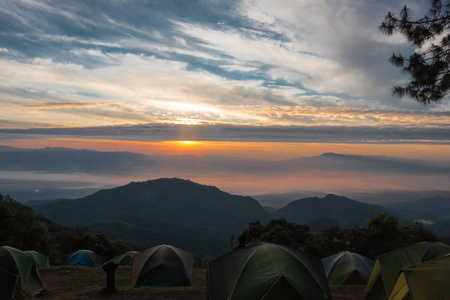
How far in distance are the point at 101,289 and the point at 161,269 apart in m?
2.96

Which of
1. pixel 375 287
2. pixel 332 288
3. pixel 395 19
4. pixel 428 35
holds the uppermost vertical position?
pixel 395 19

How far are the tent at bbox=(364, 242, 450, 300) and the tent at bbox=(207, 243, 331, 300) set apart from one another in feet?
8.46

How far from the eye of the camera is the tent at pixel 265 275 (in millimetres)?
7586

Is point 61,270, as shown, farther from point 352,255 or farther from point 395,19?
point 395,19

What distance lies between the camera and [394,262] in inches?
394

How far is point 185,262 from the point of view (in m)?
15.1

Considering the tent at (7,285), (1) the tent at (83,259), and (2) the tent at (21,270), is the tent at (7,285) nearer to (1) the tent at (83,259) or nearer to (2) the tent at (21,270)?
(2) the tent at (21,270)

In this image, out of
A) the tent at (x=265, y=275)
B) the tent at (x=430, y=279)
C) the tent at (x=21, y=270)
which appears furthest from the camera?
the tent at (x=21, y=270)

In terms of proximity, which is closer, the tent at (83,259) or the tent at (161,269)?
the tent at (161,269)

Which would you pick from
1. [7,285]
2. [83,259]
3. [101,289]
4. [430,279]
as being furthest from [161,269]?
[83,259]

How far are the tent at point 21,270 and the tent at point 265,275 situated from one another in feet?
22.9

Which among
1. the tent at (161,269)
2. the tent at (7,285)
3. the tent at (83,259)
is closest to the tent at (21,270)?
the tent at (7,285)

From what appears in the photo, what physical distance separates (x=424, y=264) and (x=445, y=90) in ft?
26.7

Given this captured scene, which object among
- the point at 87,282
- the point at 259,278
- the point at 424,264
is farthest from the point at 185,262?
the point at 424,264
